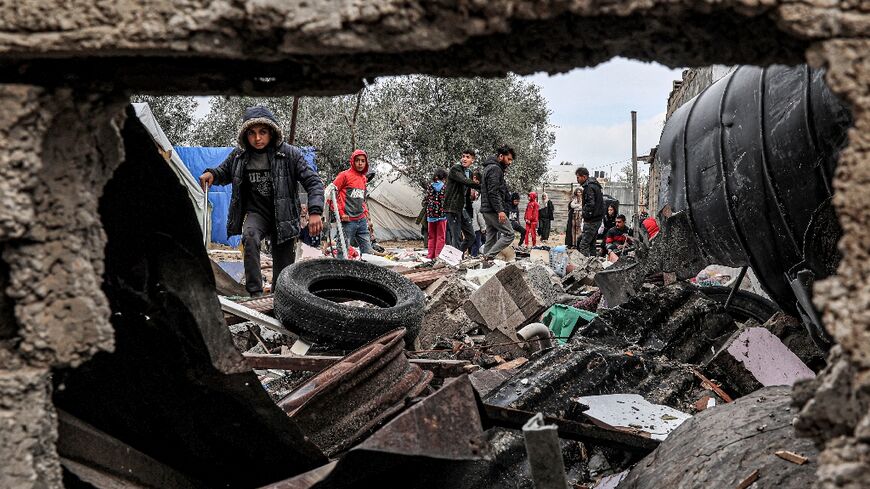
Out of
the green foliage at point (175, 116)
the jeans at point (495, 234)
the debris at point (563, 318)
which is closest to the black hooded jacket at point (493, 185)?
the jeans at point (495, 234)

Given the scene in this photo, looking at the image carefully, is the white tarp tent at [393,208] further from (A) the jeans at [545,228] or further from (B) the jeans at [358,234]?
(B) the jeans at [358,234]

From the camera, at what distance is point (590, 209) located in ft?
46.4

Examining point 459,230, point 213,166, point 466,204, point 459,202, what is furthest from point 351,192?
point 213,166

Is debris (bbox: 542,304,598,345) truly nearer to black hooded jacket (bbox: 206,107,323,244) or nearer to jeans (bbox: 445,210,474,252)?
black hooded jacket (bbox: 206,107,323,244)

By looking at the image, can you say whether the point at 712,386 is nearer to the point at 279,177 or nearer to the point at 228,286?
the point at 279,177

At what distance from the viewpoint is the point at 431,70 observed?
1705 mm

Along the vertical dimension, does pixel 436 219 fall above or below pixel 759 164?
below

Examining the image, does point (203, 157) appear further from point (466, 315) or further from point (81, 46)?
point (81, 46)

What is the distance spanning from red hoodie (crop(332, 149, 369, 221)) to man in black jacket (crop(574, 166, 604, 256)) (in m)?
5.23

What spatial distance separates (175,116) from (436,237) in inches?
651

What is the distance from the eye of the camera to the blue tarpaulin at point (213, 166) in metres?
17.7

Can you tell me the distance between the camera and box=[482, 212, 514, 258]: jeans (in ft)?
39.7

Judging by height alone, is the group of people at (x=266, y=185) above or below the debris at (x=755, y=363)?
above

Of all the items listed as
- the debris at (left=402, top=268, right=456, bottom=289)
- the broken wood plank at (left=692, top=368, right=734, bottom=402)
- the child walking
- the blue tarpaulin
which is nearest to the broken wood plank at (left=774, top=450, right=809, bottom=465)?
the broken wood plank at (left=692, top=368, right=734, bottom=402)
